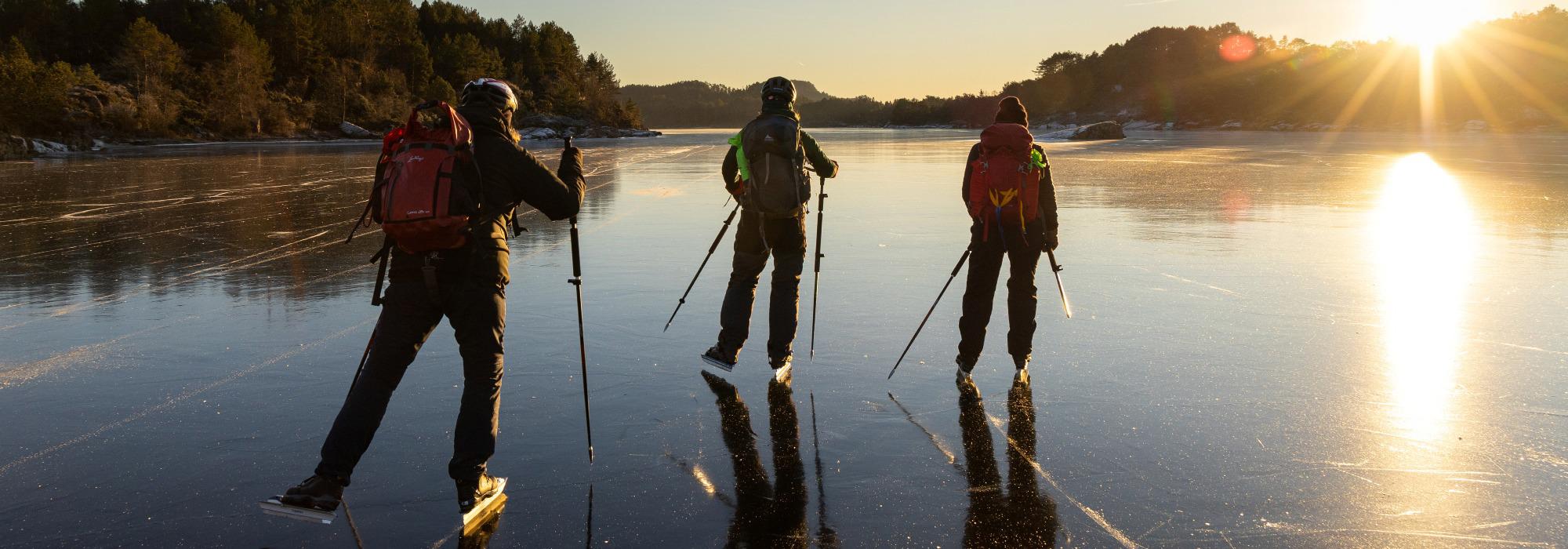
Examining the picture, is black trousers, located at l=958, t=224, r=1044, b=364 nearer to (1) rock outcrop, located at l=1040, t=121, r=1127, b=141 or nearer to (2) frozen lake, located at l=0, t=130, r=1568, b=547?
(2) frozen lake, located at l=0, t=130, r=1568, b=547

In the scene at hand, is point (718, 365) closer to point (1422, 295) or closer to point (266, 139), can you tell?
point (1422, 295)

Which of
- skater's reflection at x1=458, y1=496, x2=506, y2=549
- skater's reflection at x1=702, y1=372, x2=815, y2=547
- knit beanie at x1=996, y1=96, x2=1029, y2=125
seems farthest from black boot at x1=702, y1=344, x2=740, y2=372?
skater's reflection at x1=458, y1=496, x2=506, y2=549

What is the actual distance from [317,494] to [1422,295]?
8506 millimetres

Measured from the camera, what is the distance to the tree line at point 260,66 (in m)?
73.8

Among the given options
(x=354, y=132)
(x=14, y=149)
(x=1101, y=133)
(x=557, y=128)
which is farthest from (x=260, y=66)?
(x=1101, y=133)

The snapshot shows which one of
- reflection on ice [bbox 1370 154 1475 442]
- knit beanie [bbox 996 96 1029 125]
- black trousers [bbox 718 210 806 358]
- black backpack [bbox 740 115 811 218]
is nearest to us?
reflection on ice [bbox 1370 154 1475 442]

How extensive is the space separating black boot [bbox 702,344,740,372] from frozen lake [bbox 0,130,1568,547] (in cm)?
8

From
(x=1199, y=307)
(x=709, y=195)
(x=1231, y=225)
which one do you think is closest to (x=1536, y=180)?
(x=1231, y=225)

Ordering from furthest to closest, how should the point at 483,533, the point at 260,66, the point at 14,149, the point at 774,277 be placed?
the point at 260,66
the point at 14,149
the point at 774,277
the point at 483,533

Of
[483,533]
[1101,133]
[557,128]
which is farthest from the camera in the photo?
[557,128]

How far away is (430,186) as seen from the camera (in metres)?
3.81

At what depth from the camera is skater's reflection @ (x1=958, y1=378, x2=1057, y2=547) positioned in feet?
12.8

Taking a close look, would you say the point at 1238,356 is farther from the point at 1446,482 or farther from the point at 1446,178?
the point at 1446,178

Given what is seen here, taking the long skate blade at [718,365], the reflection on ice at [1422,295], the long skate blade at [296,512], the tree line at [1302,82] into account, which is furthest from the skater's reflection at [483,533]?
the tree line at [1302,82]
